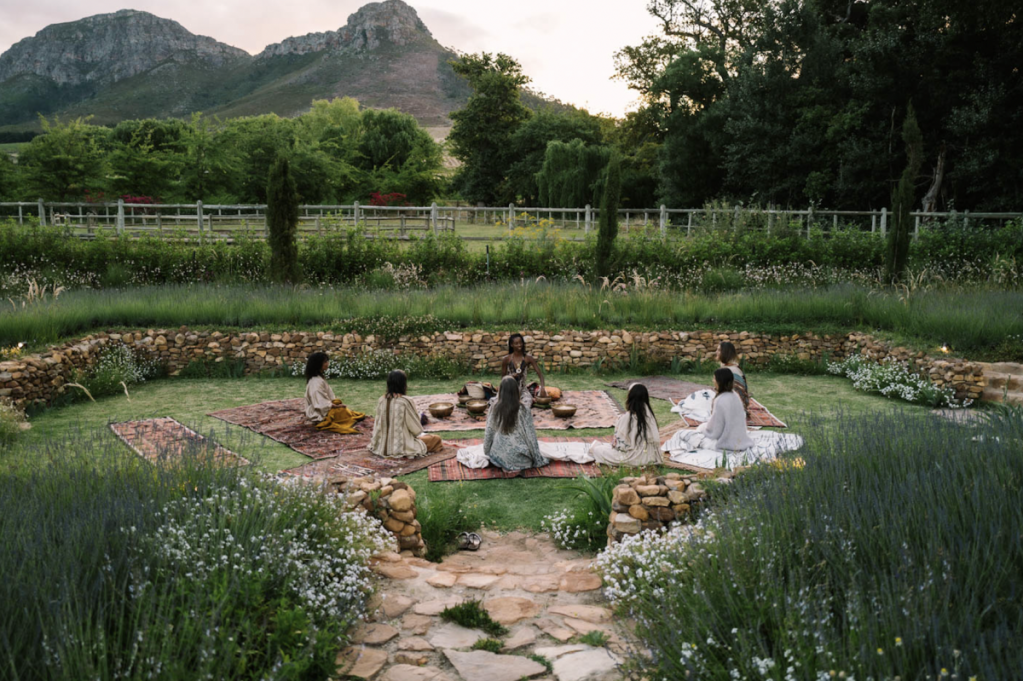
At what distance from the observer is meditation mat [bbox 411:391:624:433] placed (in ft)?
27.6

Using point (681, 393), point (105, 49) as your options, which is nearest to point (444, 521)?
point (681, 393)

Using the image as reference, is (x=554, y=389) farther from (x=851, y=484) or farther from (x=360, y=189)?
(x=360, y=189)

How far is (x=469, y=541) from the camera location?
5246 mm

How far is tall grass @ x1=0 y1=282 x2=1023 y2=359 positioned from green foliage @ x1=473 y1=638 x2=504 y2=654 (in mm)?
8425

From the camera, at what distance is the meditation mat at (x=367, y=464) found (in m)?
6.67

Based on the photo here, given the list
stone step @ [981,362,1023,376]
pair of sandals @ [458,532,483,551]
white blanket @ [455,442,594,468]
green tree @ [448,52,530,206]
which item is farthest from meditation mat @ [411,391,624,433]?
green tree @ [448,52,530,206]

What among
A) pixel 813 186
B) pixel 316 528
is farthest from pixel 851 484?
pixel 813 186

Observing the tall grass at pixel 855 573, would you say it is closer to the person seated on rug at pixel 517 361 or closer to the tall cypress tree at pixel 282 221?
the person seated on rug at pixel 517 361

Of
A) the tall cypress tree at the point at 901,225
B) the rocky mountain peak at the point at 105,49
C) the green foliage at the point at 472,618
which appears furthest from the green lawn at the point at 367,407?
the rocky mountain peak at the point at 105,49

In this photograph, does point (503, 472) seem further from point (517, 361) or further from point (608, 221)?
point (608, 221)

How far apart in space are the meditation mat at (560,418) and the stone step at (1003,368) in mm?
4698

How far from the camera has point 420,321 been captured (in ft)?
38.4

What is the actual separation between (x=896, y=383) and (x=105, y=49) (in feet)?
634

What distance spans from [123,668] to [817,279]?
51.6ft
